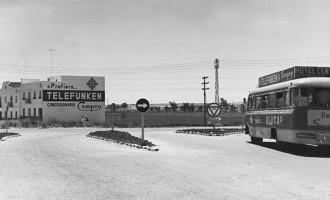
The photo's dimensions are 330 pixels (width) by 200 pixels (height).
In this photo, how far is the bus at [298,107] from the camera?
635 inches

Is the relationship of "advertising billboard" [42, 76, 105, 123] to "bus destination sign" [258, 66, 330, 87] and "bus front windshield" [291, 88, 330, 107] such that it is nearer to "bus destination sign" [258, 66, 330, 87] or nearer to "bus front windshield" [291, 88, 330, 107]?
"bus destination sign" [258, 66, 330, 87]

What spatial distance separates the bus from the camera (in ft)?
52.9

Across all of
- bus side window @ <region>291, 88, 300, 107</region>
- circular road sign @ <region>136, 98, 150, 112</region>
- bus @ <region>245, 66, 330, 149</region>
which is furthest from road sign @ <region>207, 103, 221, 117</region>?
bus side window @ <region>291, 88, 300, 107</region>

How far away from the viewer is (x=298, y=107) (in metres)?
16.4

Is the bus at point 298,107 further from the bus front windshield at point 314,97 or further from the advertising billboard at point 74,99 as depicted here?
the advertising billboard at point 74,99

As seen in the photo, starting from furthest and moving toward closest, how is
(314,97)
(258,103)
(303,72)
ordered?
(258,103) → (303,72) → (314,97)

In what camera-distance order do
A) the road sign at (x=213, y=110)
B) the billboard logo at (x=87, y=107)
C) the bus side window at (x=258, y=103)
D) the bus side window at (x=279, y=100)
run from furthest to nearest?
the billboard logo at (x=87, y=107), the road sign at (x=213, y=110), the bus side window at (x=258, y=103), the bus side window at (x=279, y=100)

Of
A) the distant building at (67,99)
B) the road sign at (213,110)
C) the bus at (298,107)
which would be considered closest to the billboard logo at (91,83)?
the distant building at (67,99)

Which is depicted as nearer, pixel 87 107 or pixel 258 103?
pixel 258 103

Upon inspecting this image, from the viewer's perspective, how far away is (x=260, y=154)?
1614 centimetres

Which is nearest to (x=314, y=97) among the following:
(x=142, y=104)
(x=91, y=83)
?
(x=142, y=104)

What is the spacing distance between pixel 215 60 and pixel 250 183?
43.5 meters

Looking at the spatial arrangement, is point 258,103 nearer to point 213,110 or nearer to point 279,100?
point 279,100

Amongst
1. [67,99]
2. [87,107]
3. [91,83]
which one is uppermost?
[91,83]
